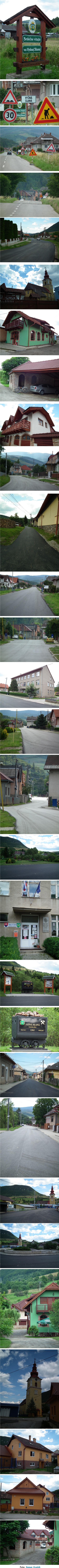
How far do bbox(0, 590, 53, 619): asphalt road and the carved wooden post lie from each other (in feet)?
11.8

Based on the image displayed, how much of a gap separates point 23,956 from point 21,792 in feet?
3.66

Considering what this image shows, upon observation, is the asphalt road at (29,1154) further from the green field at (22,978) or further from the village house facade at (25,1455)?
the village house facade at (25,1455)

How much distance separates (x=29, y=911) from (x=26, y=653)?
179 cm

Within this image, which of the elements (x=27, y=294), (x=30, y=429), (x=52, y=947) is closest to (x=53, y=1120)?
(x=52, y=947)

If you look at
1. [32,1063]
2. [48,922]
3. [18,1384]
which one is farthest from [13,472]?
[18,1384]

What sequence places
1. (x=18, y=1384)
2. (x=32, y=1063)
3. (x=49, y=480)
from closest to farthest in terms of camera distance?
1. (x=18, y=1384)
2. (x=32, y=1063)
3. (x=49, y=480)

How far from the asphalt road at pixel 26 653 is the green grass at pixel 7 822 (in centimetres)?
95

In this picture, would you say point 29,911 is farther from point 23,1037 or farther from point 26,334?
point 26,334

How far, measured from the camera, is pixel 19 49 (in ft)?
27.5

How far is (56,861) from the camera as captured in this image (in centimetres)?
825

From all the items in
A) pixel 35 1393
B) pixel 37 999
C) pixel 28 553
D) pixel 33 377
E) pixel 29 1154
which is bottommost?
pixel 35 1393

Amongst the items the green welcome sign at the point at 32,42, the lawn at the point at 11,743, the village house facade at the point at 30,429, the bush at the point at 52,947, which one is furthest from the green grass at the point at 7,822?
the green welcome sign at the point at 32,42

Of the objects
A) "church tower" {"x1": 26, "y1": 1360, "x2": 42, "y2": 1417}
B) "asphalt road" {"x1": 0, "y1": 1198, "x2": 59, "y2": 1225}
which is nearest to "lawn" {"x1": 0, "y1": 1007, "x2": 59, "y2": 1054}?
"asphalt road" {"x1": 0, "y1": 1198, "x2": 59, "y2": 1225}

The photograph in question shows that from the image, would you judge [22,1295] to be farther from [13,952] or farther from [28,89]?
[28,89]
